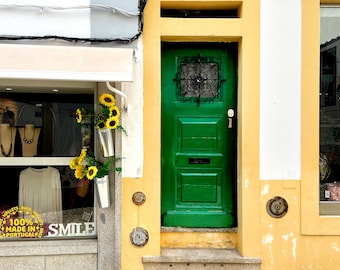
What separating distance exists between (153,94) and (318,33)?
208 cm

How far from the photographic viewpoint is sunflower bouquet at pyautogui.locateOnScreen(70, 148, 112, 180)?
4.73 meters

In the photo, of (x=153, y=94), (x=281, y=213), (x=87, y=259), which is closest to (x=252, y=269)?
(x=281, y=213)

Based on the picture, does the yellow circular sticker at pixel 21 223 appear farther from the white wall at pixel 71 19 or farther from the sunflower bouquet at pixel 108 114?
the white wall at pixel 71 19

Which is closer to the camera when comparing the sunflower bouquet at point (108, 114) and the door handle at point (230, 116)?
the sunflower bouquet at point (108, 114)

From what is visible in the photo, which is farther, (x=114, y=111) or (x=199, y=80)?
(x=199, y=80)

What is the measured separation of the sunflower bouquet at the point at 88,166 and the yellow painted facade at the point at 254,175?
29 centimetres

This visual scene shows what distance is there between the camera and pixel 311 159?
496 cm

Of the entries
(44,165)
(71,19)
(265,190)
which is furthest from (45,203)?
(265,190)

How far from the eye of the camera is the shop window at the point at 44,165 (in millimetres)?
5188

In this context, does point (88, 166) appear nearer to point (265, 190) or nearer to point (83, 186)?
point (83, 186)

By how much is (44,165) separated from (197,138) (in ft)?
6.32

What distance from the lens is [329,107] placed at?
5.23 meters

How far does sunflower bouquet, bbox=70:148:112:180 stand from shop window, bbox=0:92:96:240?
26 centimetres

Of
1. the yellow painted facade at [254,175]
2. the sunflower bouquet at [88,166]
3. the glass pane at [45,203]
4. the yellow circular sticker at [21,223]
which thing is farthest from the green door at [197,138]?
the yellow circular sticker at [21,223]
